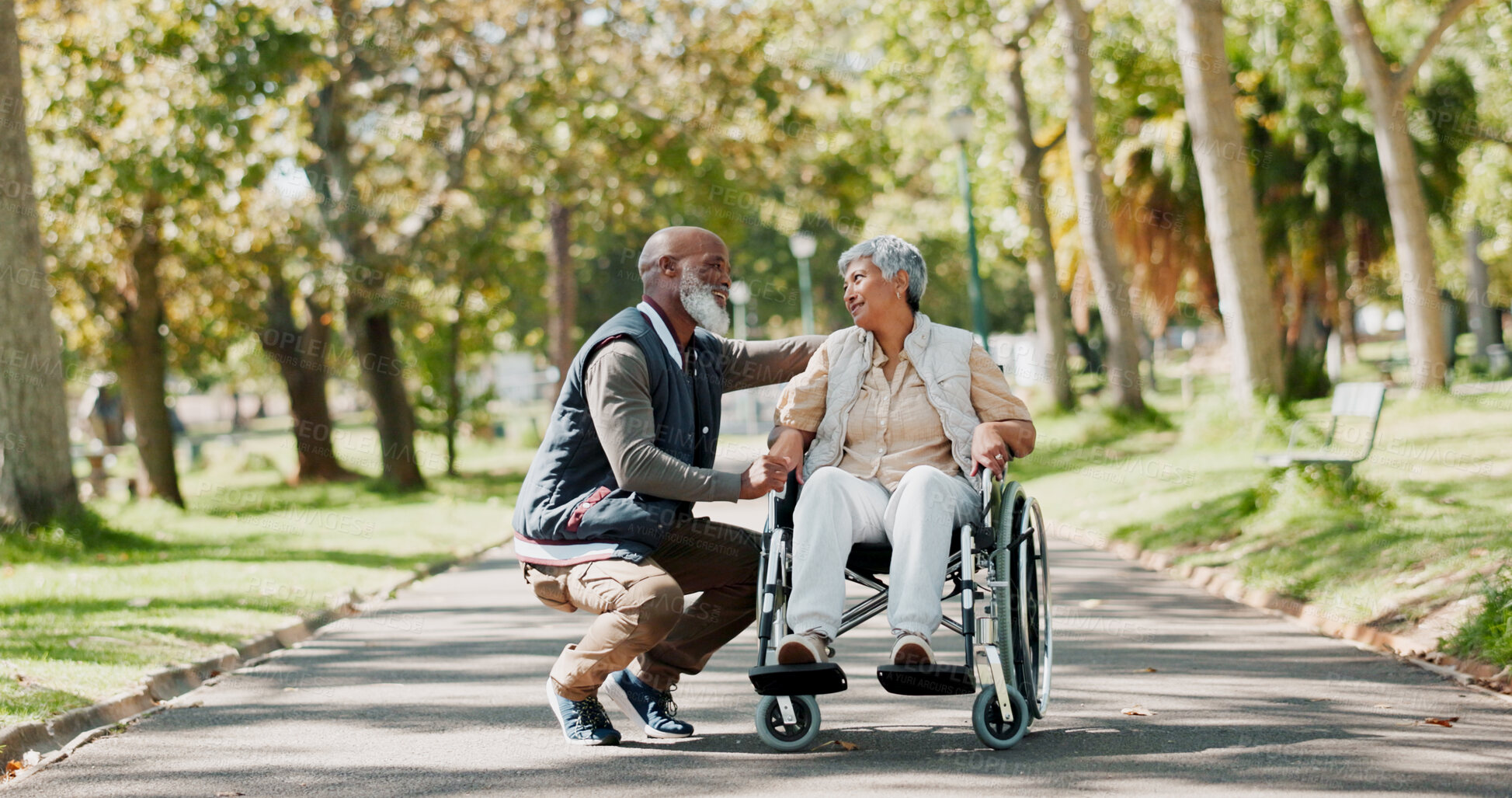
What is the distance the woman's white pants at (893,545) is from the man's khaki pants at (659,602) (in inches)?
15.1

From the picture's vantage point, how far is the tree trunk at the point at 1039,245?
25.1 meters

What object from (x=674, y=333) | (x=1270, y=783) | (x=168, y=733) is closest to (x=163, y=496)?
(x=168, y=733)

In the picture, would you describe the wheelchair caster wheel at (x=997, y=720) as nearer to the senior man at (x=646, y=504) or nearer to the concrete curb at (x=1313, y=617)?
the senior man at (x=646, y=504)

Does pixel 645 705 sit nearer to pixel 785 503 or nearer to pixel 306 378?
pixel 785 503

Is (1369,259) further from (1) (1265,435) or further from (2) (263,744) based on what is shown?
(2) (263,744)

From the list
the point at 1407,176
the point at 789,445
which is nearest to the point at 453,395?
the point at 1407,176

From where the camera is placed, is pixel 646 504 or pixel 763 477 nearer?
pixel 763 477

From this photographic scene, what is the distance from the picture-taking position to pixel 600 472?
5.32 meters

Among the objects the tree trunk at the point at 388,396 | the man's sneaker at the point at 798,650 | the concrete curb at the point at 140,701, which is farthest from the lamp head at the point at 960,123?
the man's sneaker at the point at 798,650

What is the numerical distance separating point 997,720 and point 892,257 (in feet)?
5.37

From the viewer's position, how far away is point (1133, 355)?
878 inches

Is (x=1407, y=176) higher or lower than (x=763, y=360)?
higher

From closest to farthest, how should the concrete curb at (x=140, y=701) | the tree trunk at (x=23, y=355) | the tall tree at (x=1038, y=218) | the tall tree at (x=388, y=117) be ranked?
the concrete curb at (x=140, y=701) → the tree trunk at (x=23, y=355) → the tall tree at (x=388, y=117) → the tall tree at (x=1038, y=218)

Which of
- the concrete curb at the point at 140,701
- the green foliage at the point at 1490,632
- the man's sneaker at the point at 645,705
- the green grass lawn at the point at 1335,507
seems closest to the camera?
the man's sneaker at the point at 645,705
